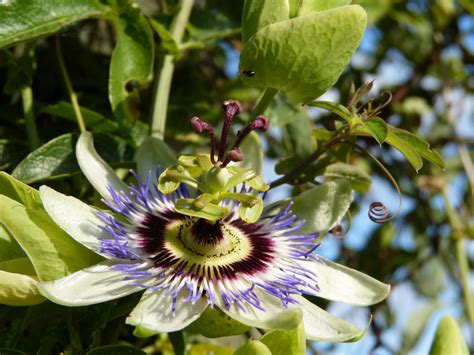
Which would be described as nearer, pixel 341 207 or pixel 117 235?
pixel 117 235

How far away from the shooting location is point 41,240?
3.36ft

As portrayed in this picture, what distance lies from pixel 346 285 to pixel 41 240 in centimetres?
47

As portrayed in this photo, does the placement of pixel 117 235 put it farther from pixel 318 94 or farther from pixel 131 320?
pixel 318 94

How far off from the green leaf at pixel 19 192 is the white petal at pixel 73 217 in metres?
0.03

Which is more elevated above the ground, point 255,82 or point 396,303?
point 255,82

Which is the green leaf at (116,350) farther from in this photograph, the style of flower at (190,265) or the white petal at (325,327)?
the white petal at (325,327)

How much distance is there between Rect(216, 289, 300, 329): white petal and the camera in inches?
38.5

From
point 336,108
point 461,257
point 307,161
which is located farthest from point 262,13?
point 461,257

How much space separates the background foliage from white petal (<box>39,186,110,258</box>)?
0.16 feet

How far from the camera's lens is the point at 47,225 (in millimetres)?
1055

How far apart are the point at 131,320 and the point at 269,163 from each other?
138cm

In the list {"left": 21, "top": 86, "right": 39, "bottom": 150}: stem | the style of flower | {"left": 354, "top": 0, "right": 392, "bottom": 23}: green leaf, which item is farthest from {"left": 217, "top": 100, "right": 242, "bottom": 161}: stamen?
{"left": 354, "top": 0, "right": 392, "bottom": 23}: green leaf

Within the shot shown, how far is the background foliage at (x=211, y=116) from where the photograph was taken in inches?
50.0

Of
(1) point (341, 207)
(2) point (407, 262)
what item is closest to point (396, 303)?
(2) point (407, 262)
